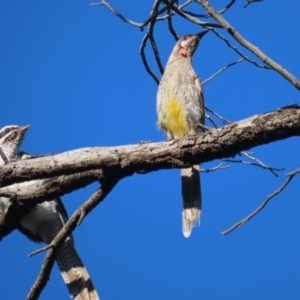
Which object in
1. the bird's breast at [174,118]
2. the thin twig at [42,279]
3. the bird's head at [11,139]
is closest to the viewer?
the thin twig at [42,279]

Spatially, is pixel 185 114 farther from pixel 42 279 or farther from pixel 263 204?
pixel 263 204

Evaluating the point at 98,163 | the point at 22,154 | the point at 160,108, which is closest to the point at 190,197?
the point at 160,108

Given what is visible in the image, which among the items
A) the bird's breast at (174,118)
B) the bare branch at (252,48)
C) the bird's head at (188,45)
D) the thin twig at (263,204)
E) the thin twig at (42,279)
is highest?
the bird's head at (188,45)

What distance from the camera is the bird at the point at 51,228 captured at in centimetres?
626

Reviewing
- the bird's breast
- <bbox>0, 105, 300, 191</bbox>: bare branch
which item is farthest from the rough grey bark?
the bird's breast

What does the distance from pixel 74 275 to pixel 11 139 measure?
2.06 m

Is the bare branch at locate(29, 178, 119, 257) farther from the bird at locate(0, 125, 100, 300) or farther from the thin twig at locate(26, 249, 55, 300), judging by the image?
the bird at locate(0, 125, 100, 300)

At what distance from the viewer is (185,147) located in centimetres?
397

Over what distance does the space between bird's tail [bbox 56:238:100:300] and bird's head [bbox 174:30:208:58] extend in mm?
2999

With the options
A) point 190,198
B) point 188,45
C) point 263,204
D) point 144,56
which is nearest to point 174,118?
point 190,198

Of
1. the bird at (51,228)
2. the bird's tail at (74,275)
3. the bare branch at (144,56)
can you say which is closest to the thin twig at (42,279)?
the bird's tail at (74,275)

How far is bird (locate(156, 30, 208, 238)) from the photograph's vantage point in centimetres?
658

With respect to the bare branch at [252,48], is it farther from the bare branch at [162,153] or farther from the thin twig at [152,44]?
the thin twig at [152,44]

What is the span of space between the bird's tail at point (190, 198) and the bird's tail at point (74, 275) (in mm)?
1207
